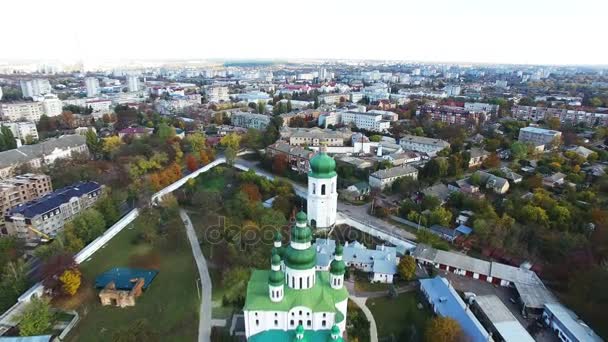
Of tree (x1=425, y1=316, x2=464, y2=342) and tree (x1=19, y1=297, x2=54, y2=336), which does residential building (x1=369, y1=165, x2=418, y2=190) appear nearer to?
tree (x1=425, y1=316, x2=464, y2=342)

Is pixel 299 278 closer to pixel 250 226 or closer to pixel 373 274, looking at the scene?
pixel 373 274

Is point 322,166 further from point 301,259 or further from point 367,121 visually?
point 367,121

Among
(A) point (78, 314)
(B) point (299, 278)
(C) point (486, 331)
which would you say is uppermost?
(B) point (299, 278)

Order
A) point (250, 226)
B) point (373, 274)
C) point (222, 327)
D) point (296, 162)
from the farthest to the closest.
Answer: point (296, 162) → point (250, 226) → point (373, 274) → point (222, 327)

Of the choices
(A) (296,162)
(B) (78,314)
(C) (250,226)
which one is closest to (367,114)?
(A) (296,162)

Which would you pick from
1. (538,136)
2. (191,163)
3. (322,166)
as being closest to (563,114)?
(538,136)

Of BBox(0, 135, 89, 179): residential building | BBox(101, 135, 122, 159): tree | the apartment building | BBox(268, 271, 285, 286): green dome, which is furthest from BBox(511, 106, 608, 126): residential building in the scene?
the apartment building
